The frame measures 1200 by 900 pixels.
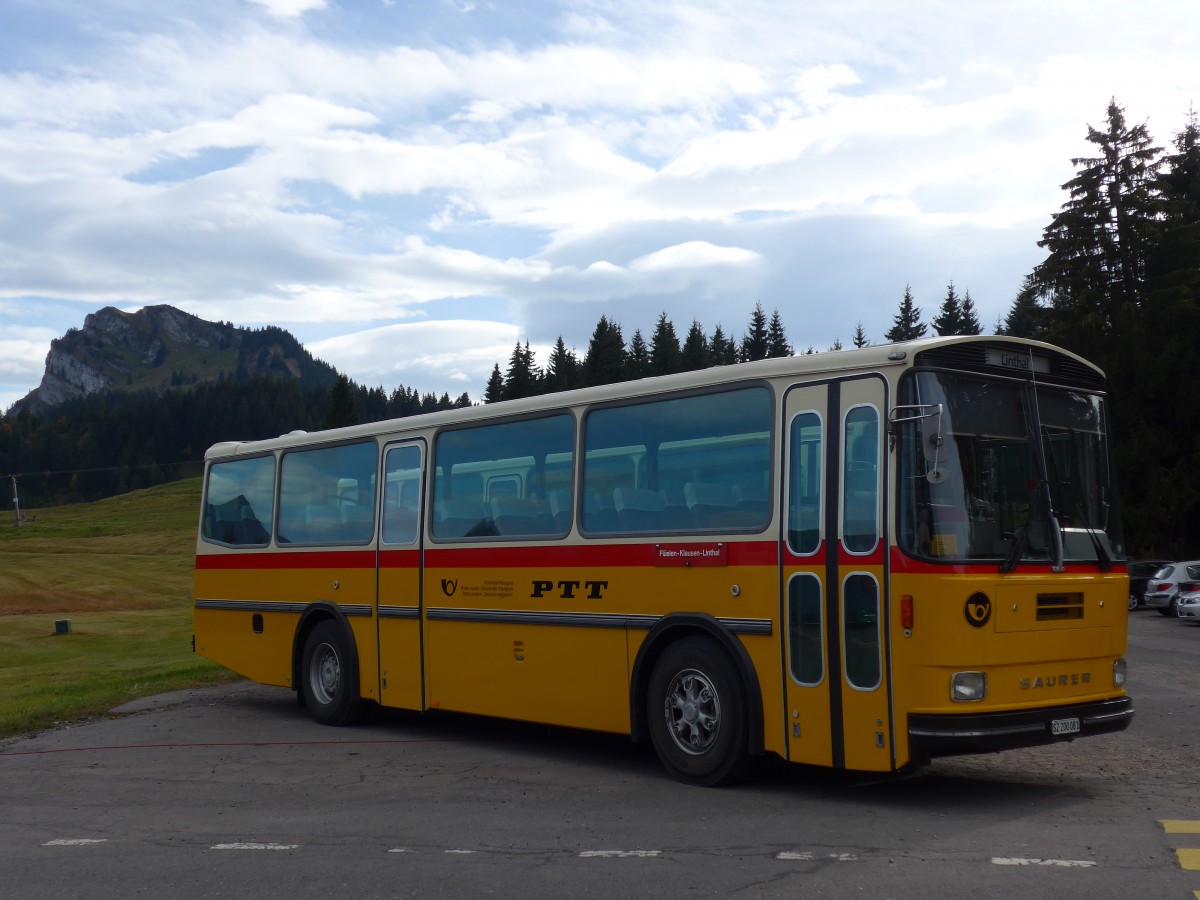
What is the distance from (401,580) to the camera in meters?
12.9

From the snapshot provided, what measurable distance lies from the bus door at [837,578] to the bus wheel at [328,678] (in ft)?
20.4

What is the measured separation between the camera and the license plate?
8.47 meters

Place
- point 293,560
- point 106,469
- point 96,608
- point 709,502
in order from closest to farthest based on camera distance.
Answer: point 709,502 → point 293,560 → point 96,608 → point 106,469

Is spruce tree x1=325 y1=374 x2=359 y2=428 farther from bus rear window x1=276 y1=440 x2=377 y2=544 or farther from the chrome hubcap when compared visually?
the chrome hubcap

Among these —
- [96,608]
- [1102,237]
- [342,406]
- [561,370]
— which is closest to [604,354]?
[561,370]

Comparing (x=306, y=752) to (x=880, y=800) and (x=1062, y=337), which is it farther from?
(x=1062, y=337)

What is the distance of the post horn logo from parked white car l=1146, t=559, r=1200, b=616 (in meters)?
31.7

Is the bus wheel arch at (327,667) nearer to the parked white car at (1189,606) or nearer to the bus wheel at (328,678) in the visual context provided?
the bus wheel at (328,678)

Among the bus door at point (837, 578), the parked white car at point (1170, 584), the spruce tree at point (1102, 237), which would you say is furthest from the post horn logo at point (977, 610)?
the spruce tree at point (1102, 237)

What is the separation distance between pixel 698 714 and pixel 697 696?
0.42ft

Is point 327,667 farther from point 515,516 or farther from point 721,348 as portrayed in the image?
point 721,348

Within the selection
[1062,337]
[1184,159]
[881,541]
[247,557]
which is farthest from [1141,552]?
[881,541]

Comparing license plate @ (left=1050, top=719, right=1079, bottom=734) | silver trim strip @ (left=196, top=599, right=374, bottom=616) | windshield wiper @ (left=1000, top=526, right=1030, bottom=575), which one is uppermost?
windshield wiper @ (left=1000, top=526, right=1030, bottom=575)

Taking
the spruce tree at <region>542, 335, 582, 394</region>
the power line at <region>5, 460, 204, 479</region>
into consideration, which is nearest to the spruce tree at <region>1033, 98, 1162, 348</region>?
the spruce tree at <region>542, 335, 582, 394</region>
